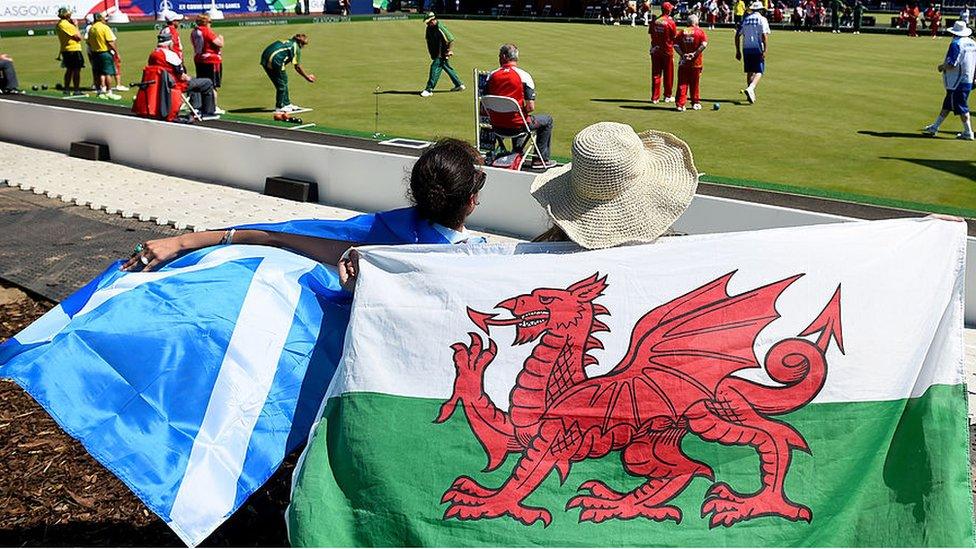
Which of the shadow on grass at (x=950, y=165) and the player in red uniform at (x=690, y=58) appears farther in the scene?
the player in red uniform at (x=690, y=58)

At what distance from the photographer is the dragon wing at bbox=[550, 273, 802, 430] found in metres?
3.26

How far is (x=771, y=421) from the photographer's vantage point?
323 cm

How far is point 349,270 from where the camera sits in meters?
3.68

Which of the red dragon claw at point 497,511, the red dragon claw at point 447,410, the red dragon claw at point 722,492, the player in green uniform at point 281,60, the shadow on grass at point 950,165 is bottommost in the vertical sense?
the shadow on grass at point 950,165

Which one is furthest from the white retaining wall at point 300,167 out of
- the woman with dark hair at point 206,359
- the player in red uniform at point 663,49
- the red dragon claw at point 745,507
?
the player in red uniform at point 663,49

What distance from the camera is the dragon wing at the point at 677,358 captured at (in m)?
3.26

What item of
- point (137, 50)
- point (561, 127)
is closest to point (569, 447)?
point (561, 127)

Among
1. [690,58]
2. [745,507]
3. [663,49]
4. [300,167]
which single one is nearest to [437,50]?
[663,49]

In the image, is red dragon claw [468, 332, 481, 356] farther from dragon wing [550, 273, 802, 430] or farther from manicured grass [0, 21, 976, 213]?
manicured grass [0, 21, 976, 213]

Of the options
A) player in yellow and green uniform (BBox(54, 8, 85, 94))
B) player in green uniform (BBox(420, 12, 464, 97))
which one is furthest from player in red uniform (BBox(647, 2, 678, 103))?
player in yellow and green uniform (BBox(54, 8, 85, 94))

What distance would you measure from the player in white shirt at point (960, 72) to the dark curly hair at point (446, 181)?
524 inches

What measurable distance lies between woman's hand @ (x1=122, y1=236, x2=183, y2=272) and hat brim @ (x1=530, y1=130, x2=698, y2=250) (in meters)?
1.69

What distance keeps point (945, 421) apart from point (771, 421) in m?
0.63

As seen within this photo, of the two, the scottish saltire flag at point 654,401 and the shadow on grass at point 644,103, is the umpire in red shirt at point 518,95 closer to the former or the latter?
the shadow on grass at point 644,103
